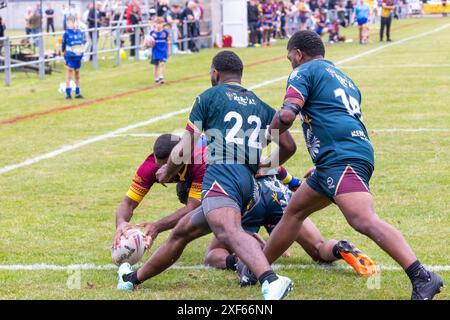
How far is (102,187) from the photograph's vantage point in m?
10.7

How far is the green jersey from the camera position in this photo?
627cm

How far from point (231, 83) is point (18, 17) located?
54.3m

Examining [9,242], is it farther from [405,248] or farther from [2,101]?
[2,101]

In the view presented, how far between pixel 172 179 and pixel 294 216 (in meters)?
1.00

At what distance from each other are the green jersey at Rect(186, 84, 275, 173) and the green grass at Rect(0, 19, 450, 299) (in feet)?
3.16

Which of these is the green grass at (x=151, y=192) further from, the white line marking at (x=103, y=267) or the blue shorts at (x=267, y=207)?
the blue shorts at (x=267, y=207)

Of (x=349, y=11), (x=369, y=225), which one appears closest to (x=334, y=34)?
(x=349, y=11)

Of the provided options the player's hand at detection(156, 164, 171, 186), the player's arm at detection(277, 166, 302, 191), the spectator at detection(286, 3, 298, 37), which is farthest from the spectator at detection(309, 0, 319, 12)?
the player's hand at detection(156, 164, 171, 186)

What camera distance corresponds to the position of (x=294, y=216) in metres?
6.49

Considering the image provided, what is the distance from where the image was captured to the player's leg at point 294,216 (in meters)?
6.35

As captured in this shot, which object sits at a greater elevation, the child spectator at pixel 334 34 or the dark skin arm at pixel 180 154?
the dark skin arm at pixel 180 154

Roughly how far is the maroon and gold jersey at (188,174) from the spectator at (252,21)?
106 feet

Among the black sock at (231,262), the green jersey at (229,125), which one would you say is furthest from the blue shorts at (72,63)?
the green jersey at (229,125)

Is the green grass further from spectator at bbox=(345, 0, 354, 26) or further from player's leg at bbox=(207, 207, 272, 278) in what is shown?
spectator at bbox=(345, 0, 354, 26)
